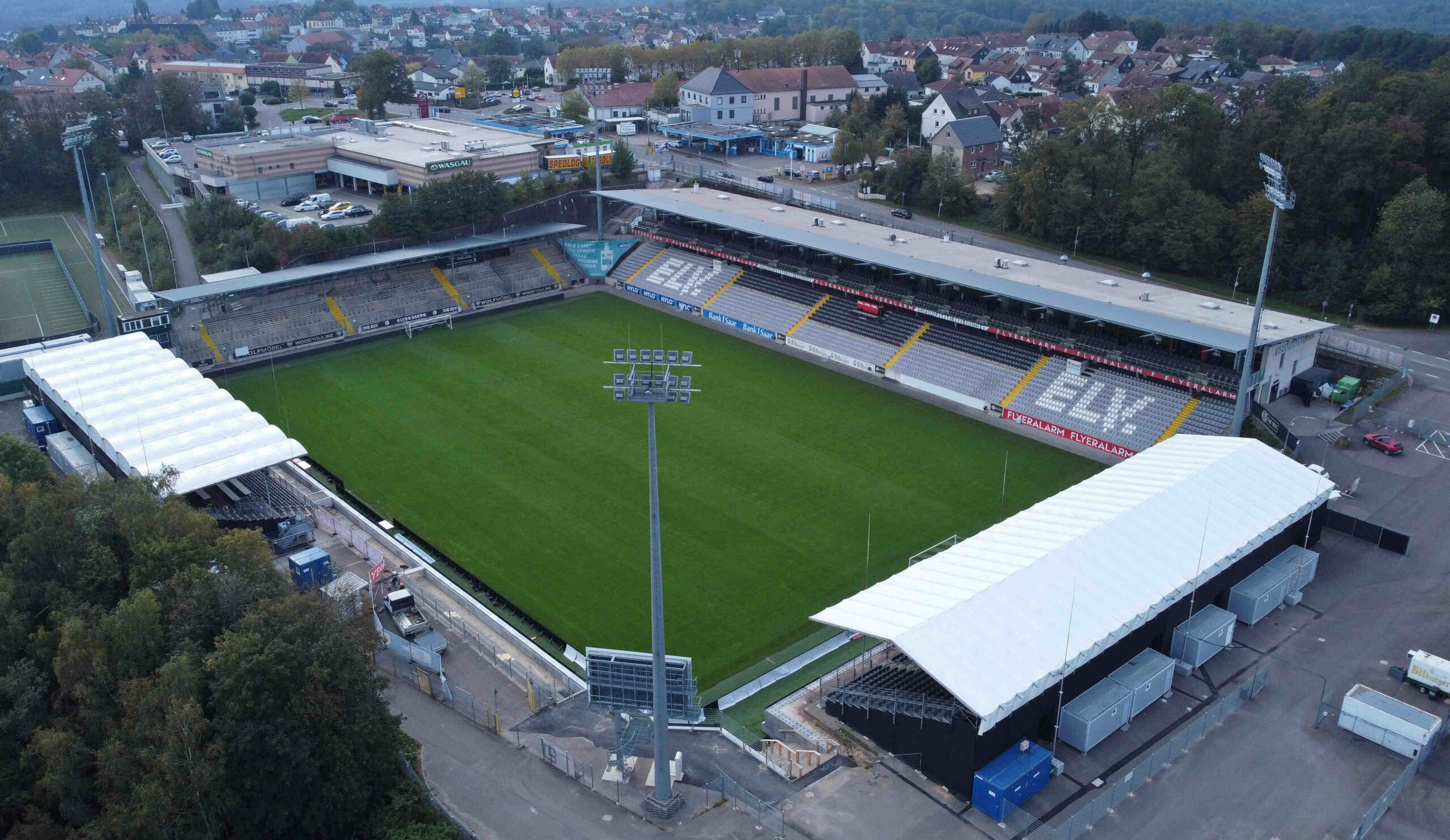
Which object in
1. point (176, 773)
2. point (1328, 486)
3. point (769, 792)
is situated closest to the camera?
point (176, 773)

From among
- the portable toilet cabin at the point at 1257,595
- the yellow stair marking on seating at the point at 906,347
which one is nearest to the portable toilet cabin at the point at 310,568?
the portable toilet cabin at the point at 1257,595

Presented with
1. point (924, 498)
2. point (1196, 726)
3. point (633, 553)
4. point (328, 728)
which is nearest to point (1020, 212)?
point (924, 498)

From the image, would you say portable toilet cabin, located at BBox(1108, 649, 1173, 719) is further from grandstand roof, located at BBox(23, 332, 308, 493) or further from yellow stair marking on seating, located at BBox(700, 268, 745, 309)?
yellow stair marking on seating, located at BBox(700, 268, 745, 309)

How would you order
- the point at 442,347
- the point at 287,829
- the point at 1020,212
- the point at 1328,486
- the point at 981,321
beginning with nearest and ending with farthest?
the point at 287,829
the point at 1328,486
the point at 981,321
the point at 442,347
the point at 1020,212

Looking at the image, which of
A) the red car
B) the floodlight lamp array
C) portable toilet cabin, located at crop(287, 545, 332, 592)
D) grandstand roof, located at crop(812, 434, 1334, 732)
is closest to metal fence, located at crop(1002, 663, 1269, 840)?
grandstand roof, located at crop(812, 434, 1334, 732)

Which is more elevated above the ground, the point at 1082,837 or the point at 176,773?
the point at 176,773

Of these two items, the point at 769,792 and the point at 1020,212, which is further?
the point at 1020,212

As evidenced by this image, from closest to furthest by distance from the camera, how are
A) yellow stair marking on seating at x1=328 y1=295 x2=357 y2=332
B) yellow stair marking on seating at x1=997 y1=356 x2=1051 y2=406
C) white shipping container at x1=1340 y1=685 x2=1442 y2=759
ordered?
1. white shipping container at x1=1340 y1=685 x2=1442 y2=759
2. yellow stair marking on seating at x1=997 y1=356 x2=1051 y2=406
3. yellow stair marking on seating at x1=328 y1=295 x2=357 y2=332

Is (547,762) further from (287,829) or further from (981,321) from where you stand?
(981,321)
